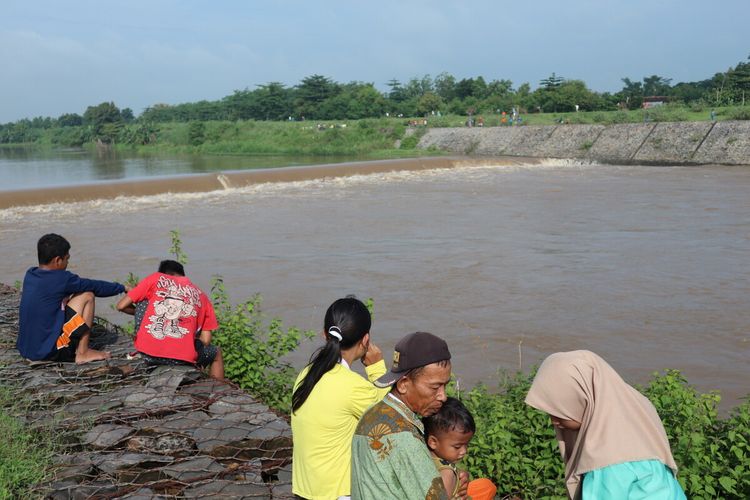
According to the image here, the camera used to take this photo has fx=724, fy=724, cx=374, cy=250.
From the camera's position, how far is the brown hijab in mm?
1681

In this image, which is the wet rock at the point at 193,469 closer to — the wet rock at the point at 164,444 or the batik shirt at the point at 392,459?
the wet rock at the point at 164,444

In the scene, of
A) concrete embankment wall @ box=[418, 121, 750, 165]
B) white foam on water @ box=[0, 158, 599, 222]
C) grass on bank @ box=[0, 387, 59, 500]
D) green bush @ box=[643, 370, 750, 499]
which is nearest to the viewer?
green bush @ box=[643, 370, 750, 499]

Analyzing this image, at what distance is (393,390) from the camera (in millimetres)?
2018

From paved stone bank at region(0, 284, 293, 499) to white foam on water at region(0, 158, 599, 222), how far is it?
12.2 metres

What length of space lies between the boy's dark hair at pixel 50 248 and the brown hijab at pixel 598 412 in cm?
366

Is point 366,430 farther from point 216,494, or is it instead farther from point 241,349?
point 241,349

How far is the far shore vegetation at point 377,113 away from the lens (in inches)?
1244

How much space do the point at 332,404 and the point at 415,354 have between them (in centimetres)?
47

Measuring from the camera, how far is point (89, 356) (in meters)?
4.75

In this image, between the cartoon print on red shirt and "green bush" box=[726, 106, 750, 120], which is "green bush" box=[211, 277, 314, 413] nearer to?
the cartoon print on red shirt

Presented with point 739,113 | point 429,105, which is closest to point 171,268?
point 739,113

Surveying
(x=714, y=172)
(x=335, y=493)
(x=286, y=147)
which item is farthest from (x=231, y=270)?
(x=286, y=147)

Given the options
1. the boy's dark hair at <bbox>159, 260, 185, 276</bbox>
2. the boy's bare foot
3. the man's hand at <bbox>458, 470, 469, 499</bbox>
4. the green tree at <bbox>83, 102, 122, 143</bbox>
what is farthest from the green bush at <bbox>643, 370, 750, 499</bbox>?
the green tree at <bbox>83, 102, 122, 143</bbox>

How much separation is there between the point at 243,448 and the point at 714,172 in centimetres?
2030
